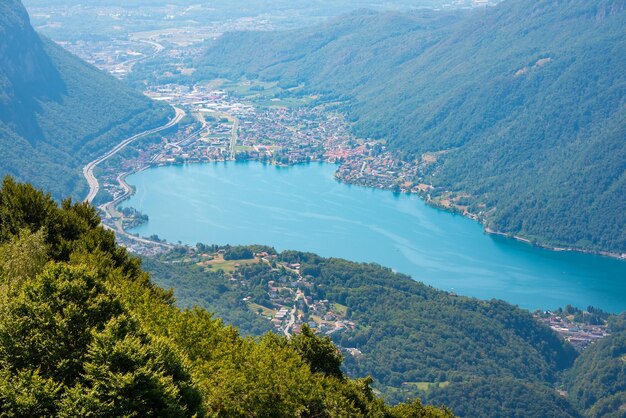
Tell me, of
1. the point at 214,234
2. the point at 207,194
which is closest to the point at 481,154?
the point at 207,194

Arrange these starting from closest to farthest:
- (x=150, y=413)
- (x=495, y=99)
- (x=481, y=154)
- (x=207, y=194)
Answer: (x=150, y=413), (x=207, y=194), (x=481, y=154), (x=495, y=99)

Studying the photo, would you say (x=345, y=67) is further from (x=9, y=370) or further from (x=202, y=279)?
(x=9, y=370)

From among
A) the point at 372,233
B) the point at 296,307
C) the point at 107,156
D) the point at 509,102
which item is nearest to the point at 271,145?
the point at 107,156

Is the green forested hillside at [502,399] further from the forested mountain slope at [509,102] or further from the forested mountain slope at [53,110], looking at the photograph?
the forested mountain slope at [53,110]

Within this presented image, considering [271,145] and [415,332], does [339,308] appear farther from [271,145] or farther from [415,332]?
[271,145]

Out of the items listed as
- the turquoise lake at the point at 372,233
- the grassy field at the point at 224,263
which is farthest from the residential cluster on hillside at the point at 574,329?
the grassy field at the point at 224,263
